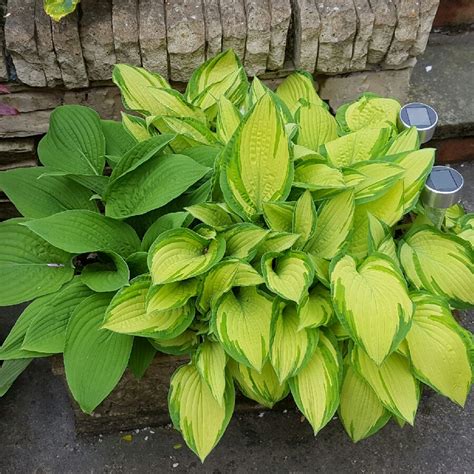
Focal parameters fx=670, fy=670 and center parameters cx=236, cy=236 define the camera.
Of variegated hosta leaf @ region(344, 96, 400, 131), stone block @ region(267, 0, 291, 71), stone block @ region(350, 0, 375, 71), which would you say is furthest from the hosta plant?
stone block @ region(350, 0, 375, 71)

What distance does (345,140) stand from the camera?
1.60m

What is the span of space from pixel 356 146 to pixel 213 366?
623 mm

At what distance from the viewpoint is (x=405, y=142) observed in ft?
5.21

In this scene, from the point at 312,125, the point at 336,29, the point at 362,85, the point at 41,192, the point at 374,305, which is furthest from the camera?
the point at 362,85

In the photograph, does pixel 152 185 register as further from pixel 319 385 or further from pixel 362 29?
pixel 362 29

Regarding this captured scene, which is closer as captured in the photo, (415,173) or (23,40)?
(415,173)

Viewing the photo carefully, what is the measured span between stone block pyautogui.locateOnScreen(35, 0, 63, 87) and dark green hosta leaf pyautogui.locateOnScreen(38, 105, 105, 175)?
7.6 inches

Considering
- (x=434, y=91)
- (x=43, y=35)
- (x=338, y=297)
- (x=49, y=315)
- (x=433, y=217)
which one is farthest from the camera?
(x=434, y=91)

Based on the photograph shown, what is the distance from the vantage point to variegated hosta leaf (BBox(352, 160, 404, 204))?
4.81 feet

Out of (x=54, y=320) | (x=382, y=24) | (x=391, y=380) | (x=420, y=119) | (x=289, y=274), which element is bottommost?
(x=391, y=380)

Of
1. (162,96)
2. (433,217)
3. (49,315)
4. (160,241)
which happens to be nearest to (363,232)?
(433,217)

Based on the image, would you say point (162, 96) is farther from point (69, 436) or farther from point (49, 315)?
point (69, 436)

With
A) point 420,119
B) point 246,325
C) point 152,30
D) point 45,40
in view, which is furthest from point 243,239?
point 45,40

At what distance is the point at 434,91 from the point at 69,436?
157 centimetres
